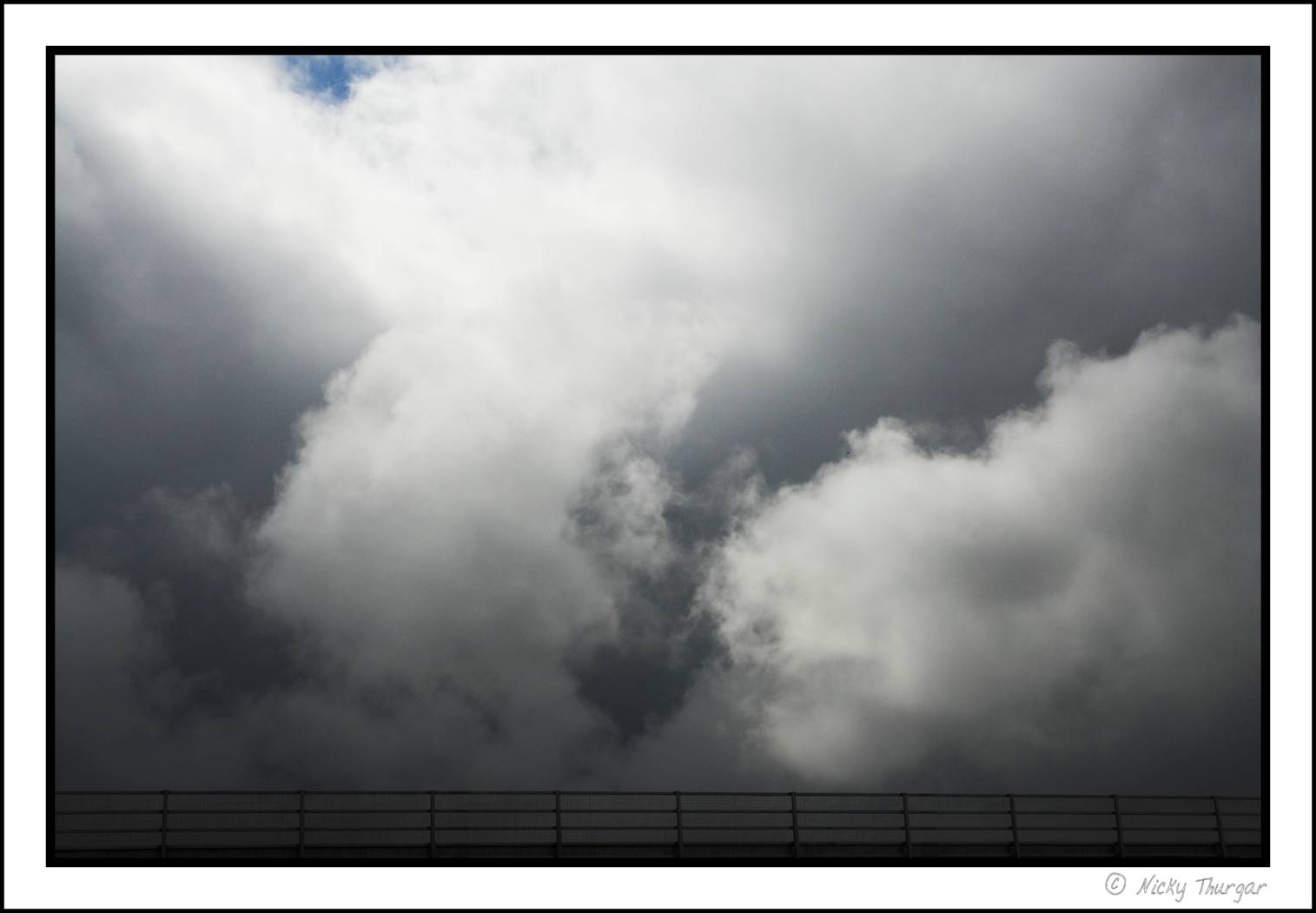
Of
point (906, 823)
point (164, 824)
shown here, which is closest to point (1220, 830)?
point (906, 823)

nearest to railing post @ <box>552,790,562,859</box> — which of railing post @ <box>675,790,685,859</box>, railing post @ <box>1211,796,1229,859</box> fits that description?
railing post @ <box>675,790,685,859</box>

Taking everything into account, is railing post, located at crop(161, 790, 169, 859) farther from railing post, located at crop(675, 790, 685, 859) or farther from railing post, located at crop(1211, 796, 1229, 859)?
railing post, located at crop(1211, 796, 1229, 859)

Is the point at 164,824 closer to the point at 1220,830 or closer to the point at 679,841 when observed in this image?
the point at 679,841

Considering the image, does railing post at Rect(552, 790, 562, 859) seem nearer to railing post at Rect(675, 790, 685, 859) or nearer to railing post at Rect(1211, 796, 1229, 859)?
railing post at Rect(675, 790, 685, 859)

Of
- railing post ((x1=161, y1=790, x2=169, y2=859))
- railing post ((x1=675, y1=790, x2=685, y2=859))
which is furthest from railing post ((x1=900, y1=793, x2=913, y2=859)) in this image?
railing post ((x1=161, y1=790, x2=169, y2=859))

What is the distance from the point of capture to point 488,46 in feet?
43.4

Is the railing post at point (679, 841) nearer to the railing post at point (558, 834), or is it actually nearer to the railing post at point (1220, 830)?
the railing post at point (558, 834)

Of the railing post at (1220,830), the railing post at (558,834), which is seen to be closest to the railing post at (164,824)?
the railing post at (558,834)

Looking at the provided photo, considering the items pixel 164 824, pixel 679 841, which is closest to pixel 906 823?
pixel 679 841

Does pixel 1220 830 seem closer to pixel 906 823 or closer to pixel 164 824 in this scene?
pixel 906 823
